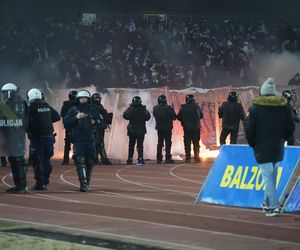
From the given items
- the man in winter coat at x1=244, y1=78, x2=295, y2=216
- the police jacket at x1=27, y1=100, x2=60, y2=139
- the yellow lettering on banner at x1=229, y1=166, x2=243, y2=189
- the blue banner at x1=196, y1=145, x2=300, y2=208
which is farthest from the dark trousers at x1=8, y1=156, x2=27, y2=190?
the man in winter coat at x1=244, y1=78, x2=295, y2=216

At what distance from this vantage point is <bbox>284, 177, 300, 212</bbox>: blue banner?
38.1 feet

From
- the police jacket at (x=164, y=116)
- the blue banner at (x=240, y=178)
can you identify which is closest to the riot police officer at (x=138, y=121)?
the police jacket at (x=164, y=116)

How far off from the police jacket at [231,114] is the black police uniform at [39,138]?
8.50m

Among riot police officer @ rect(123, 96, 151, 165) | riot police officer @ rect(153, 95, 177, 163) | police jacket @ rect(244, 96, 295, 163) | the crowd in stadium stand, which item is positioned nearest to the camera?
police jacket @ rect(244, 96, 295, 163)

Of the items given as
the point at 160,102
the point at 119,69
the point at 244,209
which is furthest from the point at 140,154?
the point at 244,209

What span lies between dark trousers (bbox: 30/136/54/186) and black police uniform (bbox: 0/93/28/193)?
17.4 inches

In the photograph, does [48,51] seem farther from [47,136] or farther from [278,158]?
[278,158]

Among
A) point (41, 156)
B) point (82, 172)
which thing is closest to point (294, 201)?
point (82, 172)

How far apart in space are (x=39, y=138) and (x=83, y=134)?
99cm

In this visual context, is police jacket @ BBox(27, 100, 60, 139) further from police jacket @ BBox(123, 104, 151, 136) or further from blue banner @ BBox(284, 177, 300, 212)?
police jacket @ BBox(123, 104, 151, 136)

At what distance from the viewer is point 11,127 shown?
14750 millimetres

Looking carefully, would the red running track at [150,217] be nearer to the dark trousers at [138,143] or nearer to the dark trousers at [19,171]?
the dark trousers at [19,171]

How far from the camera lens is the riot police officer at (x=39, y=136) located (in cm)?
1523

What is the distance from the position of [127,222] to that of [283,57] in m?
23.1
